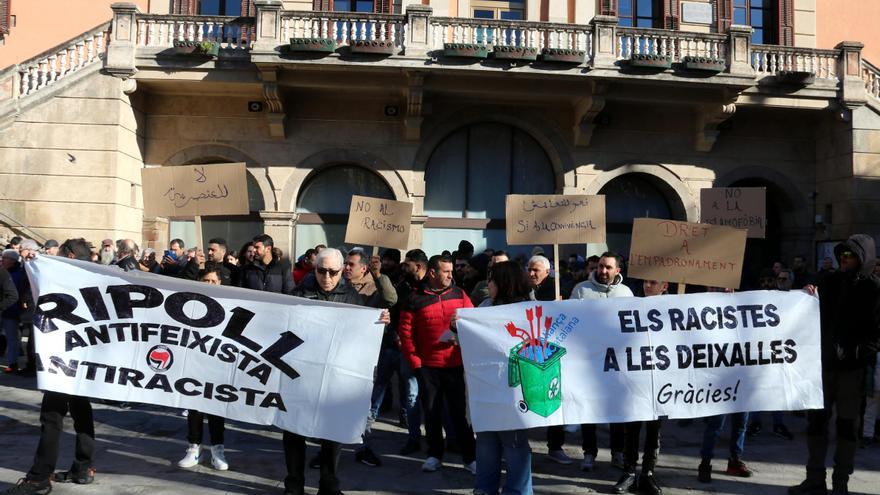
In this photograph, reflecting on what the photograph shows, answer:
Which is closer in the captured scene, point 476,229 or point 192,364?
point 192,364

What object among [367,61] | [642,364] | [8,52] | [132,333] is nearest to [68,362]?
[132,333]

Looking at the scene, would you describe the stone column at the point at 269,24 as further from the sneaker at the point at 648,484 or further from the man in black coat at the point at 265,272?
the sneaker at the point at 648,484

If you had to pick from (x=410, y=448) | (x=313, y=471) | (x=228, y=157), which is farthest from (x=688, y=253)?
(x=228, y=157)

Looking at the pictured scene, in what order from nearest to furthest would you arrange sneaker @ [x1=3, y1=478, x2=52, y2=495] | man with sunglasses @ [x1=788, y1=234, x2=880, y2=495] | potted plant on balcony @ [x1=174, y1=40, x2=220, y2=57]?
sneaker @ [x1=3, y1=478, x2=52, y2=495] → man with sunglasses @ [x1=788, y1=234, x2=880, y2=495] → potted plant on balcony @ [x1=174, y1=40, x2=220, y2=57]

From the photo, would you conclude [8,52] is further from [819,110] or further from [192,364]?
[819,110]

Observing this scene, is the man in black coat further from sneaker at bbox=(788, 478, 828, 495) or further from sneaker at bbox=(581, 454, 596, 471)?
sneaker at bbox=(788, 478, 828, 495)

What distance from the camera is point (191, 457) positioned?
262 inches

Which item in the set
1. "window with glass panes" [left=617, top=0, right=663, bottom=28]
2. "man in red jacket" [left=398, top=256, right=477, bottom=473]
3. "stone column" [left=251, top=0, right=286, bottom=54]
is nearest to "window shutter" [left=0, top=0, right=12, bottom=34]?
"stone column" [left=251, top=0, right=286, bottom=54]

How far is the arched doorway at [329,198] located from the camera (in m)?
16.4

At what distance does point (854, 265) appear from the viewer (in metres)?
5.98

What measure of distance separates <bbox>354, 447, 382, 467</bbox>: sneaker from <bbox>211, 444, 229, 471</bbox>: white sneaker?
1.20m

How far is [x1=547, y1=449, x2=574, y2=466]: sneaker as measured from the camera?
7146 millimetres

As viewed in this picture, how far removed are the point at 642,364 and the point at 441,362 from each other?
1702mm

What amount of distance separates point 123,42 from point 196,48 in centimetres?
147
